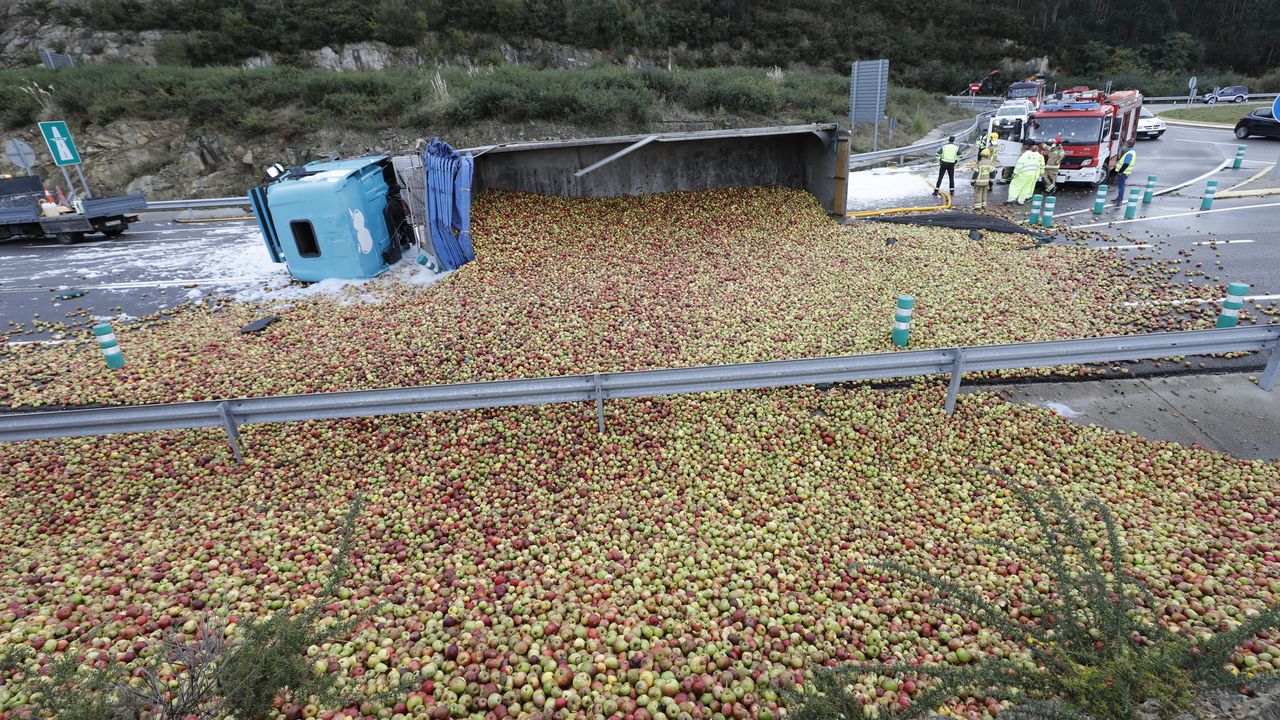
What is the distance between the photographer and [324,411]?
19.3 ft

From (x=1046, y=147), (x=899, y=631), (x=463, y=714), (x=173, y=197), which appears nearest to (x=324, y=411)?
(x=463, y=714)

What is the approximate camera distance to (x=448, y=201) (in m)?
10.9

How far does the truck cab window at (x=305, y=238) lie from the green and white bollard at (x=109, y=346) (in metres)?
3.43

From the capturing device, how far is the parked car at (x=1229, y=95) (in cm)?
3788

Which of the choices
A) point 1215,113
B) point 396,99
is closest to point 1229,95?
point 1215,113

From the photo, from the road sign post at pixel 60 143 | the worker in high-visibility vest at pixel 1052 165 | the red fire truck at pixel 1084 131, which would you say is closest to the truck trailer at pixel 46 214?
the road sign post at pixel 60 143

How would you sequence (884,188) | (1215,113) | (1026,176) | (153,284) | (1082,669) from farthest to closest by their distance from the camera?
1. (1215,113)
2. (884,188)
3. (1026,176)
4. (153,284)
5. (1082,669)

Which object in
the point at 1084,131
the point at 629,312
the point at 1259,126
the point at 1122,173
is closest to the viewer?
the point at 629,312

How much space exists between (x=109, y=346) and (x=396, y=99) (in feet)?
65.3

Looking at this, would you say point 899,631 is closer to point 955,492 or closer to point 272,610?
point 955,492

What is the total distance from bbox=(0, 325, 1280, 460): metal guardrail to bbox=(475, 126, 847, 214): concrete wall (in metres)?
7.97

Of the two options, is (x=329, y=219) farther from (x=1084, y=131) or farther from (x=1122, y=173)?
(x=1084, y=131)

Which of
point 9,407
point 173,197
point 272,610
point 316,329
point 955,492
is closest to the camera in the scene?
point 272,610

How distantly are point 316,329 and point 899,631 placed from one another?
29.2 feet
